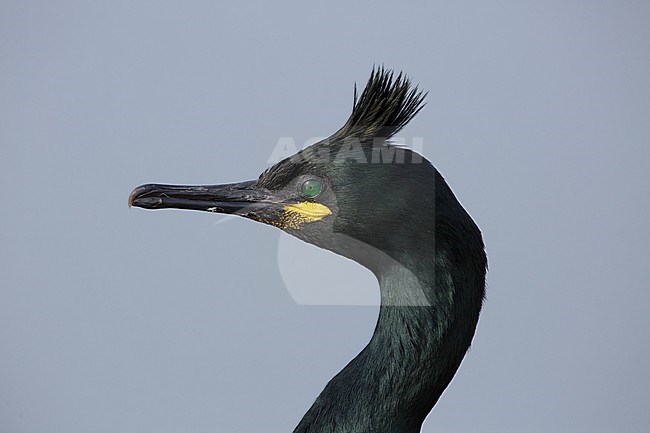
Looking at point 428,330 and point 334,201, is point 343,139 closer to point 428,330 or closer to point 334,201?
point 334,201

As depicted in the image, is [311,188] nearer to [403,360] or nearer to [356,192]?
[356,192]

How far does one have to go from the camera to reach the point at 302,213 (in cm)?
225

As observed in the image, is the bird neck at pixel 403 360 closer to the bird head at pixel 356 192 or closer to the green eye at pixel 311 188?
the bird head at pixel 356 192

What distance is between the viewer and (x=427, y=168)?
213cm

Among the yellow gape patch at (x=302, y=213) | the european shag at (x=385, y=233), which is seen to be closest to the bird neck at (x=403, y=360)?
the european shag at (x=385, y=233)

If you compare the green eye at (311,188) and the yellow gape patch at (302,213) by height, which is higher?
the green eye at (311,188)

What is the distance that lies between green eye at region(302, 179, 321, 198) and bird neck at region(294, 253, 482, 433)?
0.22 meters

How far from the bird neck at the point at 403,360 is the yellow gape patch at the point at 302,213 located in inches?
7.2

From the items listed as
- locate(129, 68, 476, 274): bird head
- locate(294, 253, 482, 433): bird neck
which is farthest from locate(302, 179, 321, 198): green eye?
locate(294, 253, 482, 433): bird neck

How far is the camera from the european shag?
2127mm

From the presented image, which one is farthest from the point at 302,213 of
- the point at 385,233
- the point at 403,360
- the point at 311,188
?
the point at 403,360

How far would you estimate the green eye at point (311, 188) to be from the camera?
Answer: 2.21 metres

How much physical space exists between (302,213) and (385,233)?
196mm

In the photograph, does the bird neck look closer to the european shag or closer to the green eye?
the european shag
